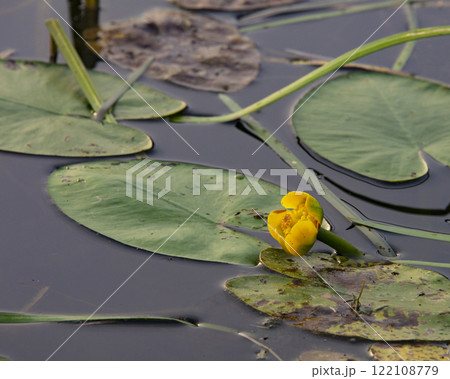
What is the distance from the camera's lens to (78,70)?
95.1 inches

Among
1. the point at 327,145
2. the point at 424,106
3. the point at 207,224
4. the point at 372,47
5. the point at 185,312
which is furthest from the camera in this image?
the point at 424,106

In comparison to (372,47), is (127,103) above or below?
below

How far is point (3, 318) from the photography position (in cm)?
147

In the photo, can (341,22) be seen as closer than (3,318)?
No

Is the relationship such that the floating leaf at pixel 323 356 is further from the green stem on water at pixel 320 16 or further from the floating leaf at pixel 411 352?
the green stem on water at pixel 320 16

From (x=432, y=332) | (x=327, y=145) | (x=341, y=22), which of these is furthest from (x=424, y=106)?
(x=432, y=332)

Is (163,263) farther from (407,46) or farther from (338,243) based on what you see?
(407,46)

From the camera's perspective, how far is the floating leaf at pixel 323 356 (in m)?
1.40

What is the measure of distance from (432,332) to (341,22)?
6.43 ft

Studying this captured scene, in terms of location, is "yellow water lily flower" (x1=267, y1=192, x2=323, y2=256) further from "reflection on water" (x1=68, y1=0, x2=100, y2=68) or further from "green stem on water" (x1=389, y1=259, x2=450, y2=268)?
"reflection on water" (x1=68, y1=0, x2=100, y2=68)

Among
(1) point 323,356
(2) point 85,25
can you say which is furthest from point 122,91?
(1) point 323,356

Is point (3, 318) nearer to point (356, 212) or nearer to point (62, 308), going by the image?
point (62, 308)

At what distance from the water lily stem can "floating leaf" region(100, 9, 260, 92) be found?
3.52ft
